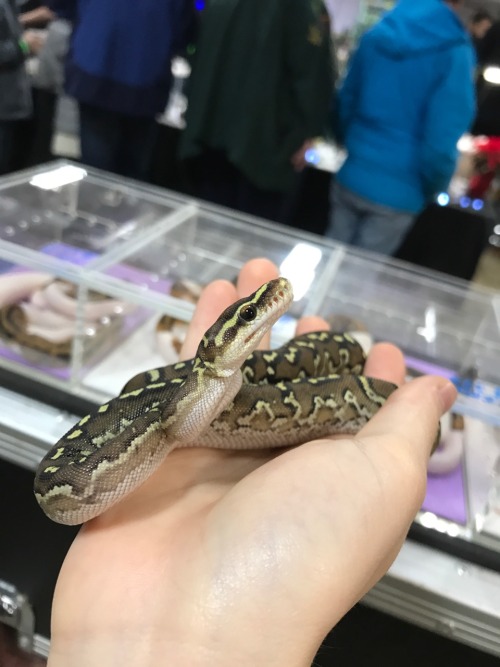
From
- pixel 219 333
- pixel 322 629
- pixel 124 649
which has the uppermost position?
pixel 219 333

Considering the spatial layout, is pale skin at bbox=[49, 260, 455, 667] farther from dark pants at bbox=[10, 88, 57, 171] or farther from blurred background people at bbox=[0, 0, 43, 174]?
dark pants at bbox=[10, 88, 57, 171]

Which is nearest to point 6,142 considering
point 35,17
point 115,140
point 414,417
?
point 115,140

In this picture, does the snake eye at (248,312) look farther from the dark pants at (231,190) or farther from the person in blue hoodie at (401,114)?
the dark pants at (231,190)

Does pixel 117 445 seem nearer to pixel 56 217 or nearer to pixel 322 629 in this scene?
pixel 322 629

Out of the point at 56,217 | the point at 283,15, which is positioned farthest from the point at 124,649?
the point at 283,15

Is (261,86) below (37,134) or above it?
above

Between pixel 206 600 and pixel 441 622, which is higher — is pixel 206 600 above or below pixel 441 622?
above

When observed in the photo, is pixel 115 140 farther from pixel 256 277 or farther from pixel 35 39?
pixel 256 277

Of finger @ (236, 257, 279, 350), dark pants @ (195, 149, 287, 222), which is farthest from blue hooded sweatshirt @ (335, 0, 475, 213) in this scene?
finger @ (236, 257, 279, 350)
